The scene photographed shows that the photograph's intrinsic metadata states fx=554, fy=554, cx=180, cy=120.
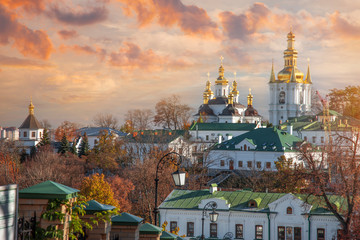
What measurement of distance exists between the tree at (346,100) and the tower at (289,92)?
18.6ft

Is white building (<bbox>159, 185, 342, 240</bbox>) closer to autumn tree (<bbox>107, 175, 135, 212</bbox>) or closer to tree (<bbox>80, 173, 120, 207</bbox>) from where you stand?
tree (<bbox>80, 173, 120, 207</bbox>)

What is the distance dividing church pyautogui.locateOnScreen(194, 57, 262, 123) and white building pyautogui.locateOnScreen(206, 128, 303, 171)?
35528 millimetres

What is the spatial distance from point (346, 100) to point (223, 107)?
2494 cm

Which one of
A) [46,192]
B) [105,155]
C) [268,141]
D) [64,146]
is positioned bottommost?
[105,155]

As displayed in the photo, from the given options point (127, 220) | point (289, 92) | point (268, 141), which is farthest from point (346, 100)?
point (127, 220)

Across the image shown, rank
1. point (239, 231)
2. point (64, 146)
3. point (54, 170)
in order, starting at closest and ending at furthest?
point (239, 231), point (54, 170), point (64, 146)

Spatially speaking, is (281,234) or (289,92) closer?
(281,234)

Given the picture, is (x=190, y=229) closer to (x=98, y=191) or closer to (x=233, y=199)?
(x=233, y=199)

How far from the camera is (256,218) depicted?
108ft

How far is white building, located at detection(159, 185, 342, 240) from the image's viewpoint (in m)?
32.1

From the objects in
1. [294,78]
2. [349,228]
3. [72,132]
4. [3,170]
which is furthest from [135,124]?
[349,228]

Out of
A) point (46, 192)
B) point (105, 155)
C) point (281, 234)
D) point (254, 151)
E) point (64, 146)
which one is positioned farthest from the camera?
point (64, 146)

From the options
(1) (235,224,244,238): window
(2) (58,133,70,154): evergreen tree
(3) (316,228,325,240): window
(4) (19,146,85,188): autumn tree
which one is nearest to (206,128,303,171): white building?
(4) (19,146,85,188): autumn tree

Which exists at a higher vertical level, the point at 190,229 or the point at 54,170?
the point at 54,170
